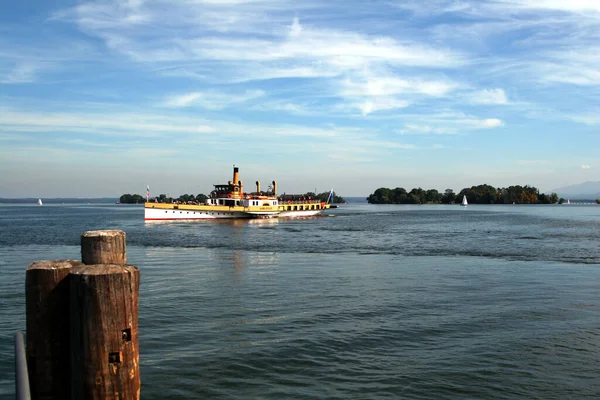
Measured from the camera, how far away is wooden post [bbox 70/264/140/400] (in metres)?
4.58

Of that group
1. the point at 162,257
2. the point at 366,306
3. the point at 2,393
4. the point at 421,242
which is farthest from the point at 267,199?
the point at 2,393

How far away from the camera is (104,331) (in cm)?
466

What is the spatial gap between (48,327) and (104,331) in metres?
0.75

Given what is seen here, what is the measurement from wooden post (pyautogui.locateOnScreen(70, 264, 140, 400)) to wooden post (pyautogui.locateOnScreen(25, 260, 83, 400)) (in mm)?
299

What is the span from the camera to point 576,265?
27500 mm

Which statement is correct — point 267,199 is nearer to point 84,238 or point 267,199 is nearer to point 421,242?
point 421,242

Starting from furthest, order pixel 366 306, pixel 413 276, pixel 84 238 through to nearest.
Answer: pixel 413 276, pixel 366 306, pixel 84 238

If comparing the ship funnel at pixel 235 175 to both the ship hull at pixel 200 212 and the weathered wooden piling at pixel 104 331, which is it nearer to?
the ship hull at pixel 200 212

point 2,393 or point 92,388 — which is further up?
point 92,388

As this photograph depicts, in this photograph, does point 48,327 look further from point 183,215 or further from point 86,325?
point 183,215

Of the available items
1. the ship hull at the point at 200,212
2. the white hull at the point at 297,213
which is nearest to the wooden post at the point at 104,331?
the ship hull at the point at 200,212

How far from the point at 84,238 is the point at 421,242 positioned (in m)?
39.8

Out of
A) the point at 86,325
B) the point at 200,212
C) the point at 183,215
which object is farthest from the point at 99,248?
the point at 200,212

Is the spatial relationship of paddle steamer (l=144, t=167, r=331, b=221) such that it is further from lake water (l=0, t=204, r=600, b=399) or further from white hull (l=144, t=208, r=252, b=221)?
lake water (l=0, t=204, r=600, b=399)
